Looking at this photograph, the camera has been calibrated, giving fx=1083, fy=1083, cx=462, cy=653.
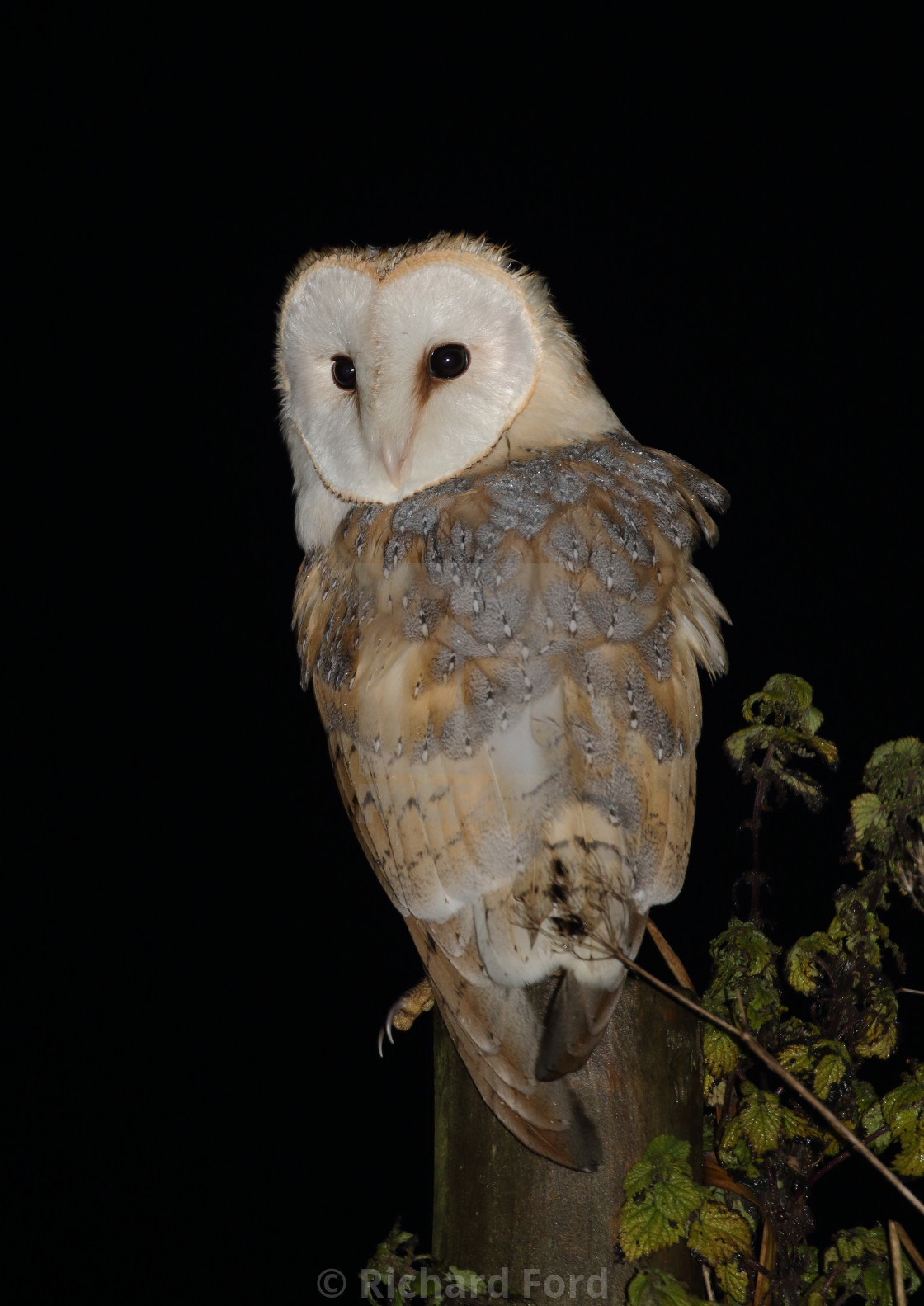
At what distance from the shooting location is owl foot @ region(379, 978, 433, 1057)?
4.70 ft

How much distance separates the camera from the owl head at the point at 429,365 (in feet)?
4.47

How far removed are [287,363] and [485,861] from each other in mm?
773

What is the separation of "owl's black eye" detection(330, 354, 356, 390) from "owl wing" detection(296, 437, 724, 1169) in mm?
205

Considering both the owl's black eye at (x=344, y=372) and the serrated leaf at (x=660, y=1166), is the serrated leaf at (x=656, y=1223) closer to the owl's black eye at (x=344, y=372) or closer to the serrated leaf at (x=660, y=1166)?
the serrated leaf at (x=660, y=1166)

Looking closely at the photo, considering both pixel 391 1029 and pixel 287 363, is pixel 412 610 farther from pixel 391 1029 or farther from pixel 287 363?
pixel 391 1029

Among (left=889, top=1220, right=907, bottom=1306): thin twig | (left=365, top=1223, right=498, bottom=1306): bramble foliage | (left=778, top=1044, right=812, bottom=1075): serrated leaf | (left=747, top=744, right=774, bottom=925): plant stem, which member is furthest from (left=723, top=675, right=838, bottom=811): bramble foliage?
(left=365, top=1223, right=498, bottom=1306): bramble foliage

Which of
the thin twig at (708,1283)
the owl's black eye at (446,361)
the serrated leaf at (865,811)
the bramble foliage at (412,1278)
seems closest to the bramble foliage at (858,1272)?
the thin twig at (708,1283)

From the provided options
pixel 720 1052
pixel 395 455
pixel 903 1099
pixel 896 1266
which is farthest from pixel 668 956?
pixel 395 455

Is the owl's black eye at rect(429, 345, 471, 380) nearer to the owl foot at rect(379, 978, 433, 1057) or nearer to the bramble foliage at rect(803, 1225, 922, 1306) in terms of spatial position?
the owl foot at rect(379, 978, 433, 1057)

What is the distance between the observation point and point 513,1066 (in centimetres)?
119

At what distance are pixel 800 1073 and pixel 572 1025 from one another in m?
0.26

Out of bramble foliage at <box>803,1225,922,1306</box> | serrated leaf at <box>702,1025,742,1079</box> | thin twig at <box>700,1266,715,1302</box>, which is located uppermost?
serrated leaf at <box>702,1025,742,1079</box>

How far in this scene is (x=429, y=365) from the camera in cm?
138

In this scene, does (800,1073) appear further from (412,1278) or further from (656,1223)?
(412,1278)
